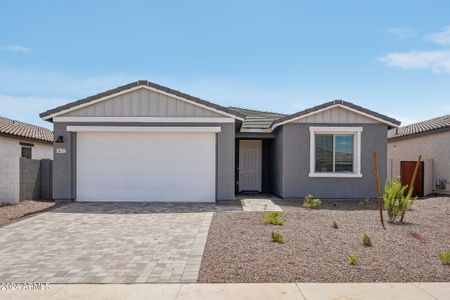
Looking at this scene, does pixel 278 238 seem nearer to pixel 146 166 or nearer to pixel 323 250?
pixel 323 250

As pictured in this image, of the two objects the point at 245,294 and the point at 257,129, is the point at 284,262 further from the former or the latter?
the point at 257,129

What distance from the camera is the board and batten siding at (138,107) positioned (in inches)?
496

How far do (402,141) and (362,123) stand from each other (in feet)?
27.0

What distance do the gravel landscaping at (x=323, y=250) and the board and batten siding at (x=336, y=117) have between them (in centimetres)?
446

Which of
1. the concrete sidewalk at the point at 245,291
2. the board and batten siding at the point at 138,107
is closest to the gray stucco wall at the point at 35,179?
the board and batten siding at the point at 138,107

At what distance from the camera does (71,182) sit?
1261 centimetres

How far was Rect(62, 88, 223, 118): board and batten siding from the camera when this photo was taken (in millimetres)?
12594

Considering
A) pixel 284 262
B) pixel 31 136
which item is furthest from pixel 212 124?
pixel 31 136

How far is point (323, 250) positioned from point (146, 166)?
7842 millimetres

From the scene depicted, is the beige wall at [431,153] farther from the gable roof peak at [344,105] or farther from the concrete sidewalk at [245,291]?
the concrete sidewalk at [245,291]

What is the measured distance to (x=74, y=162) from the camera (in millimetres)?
12648

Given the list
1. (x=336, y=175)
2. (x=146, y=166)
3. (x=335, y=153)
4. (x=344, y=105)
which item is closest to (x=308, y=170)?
(x=336, y=175)

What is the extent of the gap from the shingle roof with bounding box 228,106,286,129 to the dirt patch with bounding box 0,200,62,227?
7.88 metres

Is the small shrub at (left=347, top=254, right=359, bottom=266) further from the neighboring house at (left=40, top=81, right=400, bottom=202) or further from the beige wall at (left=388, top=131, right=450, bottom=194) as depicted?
the beige wall at (left=388, top=131, right=450, bottom=194)
